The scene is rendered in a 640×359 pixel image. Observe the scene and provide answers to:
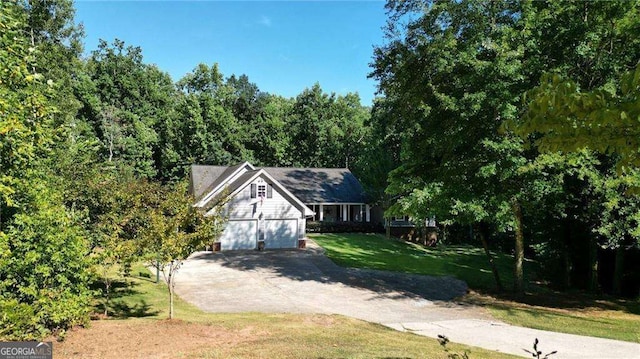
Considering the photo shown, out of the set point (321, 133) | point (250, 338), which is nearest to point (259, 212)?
point (250, 338)

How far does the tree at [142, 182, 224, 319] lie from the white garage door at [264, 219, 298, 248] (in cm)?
1643

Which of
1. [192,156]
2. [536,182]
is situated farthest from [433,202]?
[192,156]

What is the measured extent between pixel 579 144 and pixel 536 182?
1453 centimetres

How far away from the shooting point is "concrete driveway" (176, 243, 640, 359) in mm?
12531

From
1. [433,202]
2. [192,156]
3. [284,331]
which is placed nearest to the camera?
[284,331]

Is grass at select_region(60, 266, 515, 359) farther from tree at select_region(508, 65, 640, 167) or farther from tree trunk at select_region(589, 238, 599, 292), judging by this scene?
tree trunk at select_region(589, 238, 599, 292)

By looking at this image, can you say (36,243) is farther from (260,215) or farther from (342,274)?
(260,215)

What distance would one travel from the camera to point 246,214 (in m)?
29.6

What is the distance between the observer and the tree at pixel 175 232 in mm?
11992

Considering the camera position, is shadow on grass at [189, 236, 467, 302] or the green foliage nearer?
the green foliage

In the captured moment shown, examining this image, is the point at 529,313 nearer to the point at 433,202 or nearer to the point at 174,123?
the point at 433,202

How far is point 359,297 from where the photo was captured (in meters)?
18.0

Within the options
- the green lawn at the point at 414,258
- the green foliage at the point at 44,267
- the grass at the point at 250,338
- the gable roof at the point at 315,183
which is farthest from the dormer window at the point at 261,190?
the green foliage at the point at 44,267

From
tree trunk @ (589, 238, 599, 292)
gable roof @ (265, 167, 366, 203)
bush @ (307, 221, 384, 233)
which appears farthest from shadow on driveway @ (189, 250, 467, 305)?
gable roof @ (265, 167, 366, 203)
